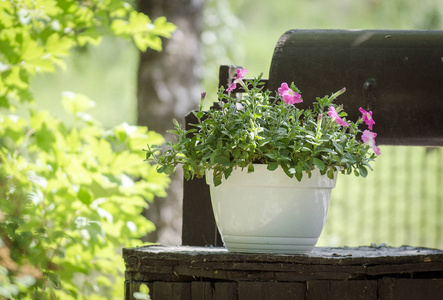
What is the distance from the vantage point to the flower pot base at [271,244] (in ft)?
4.40

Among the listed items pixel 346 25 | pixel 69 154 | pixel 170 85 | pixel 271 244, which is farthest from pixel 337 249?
pixel 346 25

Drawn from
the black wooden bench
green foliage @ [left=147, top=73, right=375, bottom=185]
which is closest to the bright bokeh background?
the black wooden bench

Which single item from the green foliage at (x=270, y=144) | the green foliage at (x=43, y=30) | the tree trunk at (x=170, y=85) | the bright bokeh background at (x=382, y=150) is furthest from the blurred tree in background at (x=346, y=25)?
the green foliage at (x=270, y=144)

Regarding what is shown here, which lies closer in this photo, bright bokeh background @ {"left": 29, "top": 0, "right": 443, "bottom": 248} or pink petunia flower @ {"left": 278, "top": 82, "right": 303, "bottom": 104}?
pink petunia flower @ {"left": 278, "top": 82, "right": 303, "bottom": 104}

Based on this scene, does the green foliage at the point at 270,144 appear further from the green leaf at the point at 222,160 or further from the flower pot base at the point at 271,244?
the flower pot base at the point at 271,244

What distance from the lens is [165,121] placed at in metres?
3.64

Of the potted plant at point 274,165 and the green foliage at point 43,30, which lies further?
the green foliage at point 43,30

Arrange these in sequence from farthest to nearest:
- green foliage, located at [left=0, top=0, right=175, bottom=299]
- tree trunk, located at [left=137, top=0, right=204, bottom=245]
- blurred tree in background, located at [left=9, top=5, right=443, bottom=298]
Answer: blurred tree in background, located at [left=9, top=5, right=443, bottom=298] → tree trunk, located at [left=137, top=0, right=204, bottom=245] → green foliage, located at [left=0, top=0, right=175, bottom=299]

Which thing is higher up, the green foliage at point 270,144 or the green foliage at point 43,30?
the green foliage at point 43,30

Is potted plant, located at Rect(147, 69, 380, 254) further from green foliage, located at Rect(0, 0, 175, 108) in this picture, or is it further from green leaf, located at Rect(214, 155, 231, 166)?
green foliage, located at Rect(0, 0, 175, 108)

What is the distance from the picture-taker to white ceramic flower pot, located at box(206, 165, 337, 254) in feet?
4.35

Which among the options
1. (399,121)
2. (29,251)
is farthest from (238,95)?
(29,251)

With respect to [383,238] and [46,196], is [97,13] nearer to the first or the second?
[46,196]

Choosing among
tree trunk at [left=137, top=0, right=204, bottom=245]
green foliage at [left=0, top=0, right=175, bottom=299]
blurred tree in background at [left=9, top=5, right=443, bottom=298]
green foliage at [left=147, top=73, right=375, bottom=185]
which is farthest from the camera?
blurred tree in background at [left=9, top=5, right=443, bottom=298]
